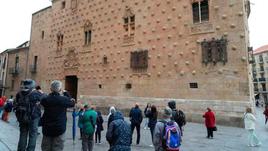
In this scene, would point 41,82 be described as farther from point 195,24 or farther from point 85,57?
point 195,24

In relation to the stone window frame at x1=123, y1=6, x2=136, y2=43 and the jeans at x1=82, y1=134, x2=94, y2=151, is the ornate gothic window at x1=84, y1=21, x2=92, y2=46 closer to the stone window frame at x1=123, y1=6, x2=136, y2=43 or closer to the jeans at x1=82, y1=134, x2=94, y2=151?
the stone window frame at x1=123, y1=6, x2=136, y2=43

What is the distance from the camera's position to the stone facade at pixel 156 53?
12.8 m

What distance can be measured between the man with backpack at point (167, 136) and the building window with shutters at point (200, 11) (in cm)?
1164

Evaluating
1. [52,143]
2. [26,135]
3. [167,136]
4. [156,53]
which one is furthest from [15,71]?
[167,136]

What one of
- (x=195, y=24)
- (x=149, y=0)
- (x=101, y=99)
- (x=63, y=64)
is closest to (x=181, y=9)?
(x=195, y=24)

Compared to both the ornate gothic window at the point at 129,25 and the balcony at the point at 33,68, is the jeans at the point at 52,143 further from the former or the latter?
the balcony at the point at 33,68

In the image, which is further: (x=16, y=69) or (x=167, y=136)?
(x=16, y=69)

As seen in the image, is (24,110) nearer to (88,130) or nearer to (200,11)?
(88,130)

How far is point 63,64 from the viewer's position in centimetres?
2181

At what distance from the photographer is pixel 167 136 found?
11.7 feet

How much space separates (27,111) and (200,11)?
40.8 feet

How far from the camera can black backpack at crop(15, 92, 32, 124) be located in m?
4.40

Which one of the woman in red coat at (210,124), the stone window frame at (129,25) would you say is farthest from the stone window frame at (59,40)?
the woman in red coat at (210,124)

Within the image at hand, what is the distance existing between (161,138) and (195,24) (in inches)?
466
